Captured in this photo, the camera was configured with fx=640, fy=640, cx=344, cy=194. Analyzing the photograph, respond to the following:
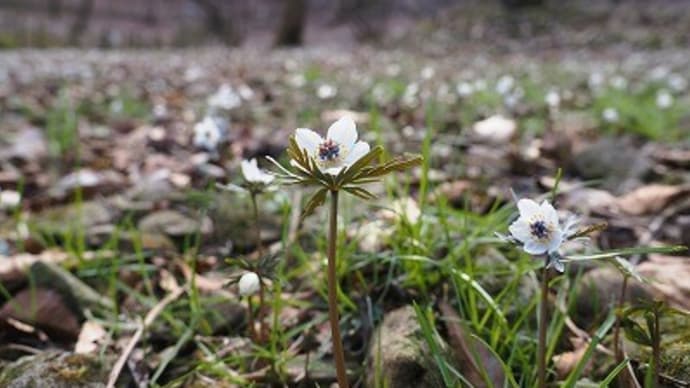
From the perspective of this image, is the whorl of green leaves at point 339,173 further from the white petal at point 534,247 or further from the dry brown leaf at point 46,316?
the dry brown leaf at point 46,316

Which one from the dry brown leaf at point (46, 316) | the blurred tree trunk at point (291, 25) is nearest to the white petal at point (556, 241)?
the dry brown leaf at point (46, 316)

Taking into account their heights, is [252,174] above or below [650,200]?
above

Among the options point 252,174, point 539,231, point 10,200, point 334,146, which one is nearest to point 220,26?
point 10,200

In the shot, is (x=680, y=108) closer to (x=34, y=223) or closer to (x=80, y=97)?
(x=34, y=223)

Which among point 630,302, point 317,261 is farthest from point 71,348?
point 630,302

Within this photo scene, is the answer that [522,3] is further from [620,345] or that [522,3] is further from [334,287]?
[334,287]

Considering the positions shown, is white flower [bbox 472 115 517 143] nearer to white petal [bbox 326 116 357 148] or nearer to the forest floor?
the forest floor

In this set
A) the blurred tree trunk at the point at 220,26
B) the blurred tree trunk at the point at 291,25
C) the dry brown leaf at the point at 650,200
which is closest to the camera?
the dry brown leaf at the point at 650,200
